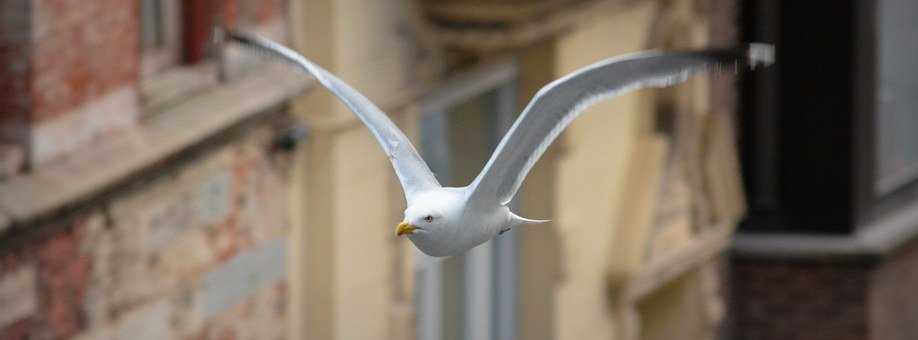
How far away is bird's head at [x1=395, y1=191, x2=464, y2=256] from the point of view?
5.27 metres

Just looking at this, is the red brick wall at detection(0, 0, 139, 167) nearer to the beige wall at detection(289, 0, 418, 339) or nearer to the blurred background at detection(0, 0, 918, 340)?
the blurred background at detection(0, 0, 918, 340)

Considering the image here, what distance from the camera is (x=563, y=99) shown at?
5.95 meters

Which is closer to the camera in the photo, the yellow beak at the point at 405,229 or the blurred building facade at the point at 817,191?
the yellow beak at the point at 405,229

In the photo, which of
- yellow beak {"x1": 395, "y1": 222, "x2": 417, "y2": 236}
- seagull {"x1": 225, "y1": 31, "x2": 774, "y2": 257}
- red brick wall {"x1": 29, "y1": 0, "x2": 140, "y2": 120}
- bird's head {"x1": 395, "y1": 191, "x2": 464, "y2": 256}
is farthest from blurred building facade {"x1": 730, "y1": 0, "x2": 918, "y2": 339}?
yellow beak {"x1": 395, "y1": 222, "x2": 417, "y2": 236}

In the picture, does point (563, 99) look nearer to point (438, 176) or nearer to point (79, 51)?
point (79, 51)

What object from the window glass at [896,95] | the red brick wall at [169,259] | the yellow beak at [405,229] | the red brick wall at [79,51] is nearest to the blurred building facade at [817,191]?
the window glass at [896,95]

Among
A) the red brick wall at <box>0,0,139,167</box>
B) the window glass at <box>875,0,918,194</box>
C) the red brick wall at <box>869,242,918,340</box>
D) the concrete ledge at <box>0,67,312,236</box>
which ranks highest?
the red brick wall at <box>0,0,139,167</box>

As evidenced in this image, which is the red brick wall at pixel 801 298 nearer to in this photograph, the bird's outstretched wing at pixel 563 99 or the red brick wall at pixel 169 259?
the red brick wall at pixel 169 259

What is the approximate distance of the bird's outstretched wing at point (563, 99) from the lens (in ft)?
18.9

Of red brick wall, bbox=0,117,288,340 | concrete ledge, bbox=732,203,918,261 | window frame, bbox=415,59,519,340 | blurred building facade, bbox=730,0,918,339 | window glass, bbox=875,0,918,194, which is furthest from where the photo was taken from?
window glass, bbox=875,0,918,194

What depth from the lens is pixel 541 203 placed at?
13016 mm

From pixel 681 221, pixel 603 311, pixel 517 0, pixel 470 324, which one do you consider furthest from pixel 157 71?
pixel 681 221

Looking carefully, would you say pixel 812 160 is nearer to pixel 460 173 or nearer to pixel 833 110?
pixel 833 110

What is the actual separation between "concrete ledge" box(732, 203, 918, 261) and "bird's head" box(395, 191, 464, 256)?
12.4 m
